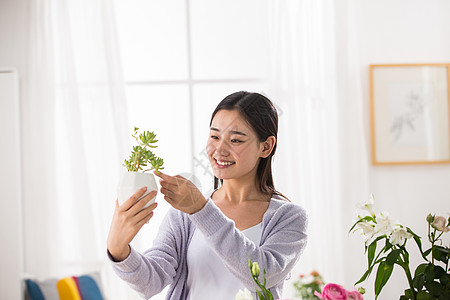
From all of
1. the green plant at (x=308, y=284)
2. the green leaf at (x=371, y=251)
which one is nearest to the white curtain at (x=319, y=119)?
the green plant at (x=308, y=284)

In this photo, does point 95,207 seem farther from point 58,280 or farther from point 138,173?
point 138,173

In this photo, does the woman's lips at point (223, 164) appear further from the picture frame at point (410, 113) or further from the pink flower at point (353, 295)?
the picture frame at point (410, 113)

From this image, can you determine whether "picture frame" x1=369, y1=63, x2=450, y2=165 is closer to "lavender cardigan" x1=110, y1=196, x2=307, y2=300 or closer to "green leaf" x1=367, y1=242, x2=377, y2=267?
"lavender cardigan" x1=110, y1=196, x2=307, y2=300

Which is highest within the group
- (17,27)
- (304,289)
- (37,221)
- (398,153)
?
(17,27)

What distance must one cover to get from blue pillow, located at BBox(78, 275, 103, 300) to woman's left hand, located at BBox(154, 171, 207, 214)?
1.89m

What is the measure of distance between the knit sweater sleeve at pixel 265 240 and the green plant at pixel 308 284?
57.8 inches

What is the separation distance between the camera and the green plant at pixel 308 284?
254 cm

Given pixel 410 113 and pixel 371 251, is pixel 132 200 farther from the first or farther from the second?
pixel 410 113

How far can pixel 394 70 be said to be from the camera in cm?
283

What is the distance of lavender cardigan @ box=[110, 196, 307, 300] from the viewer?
95 centimetres

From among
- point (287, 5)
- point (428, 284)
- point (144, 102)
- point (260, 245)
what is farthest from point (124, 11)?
point (428, 284)

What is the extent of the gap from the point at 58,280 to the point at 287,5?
1877mm

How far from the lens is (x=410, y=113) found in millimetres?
2844

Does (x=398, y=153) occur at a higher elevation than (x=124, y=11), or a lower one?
lower
